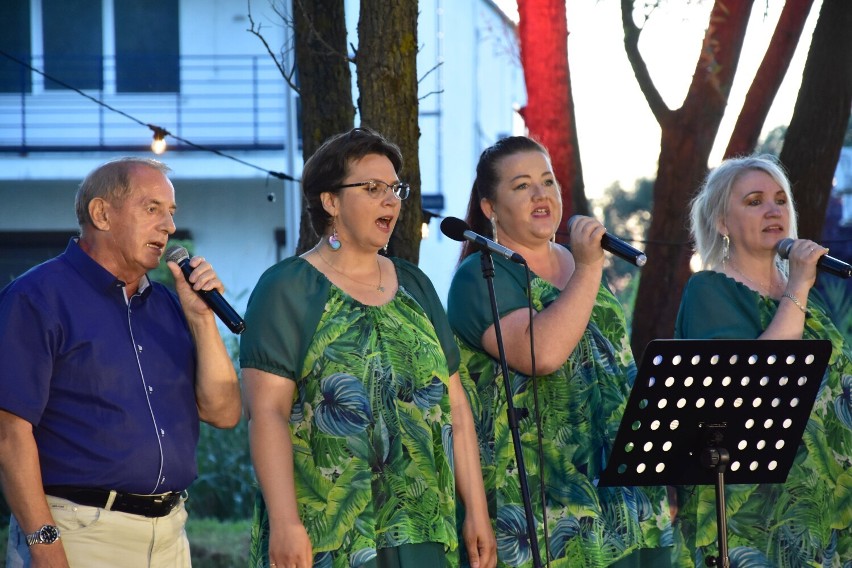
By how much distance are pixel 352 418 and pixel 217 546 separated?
3685mm

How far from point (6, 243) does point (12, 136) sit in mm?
1269

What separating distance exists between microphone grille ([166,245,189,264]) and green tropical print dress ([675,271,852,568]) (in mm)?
1898

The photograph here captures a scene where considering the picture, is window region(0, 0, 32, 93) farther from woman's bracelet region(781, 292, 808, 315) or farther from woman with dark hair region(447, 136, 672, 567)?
woman's bracelet region(781, 292, 808, 315)

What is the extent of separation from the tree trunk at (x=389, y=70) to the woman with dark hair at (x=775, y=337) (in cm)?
129

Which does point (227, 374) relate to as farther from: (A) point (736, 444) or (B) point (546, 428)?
(A) point (736, 444)

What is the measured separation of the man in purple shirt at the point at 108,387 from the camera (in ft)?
10.5

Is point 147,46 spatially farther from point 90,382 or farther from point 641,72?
point 90,382

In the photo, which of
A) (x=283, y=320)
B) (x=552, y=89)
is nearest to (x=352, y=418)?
(x=283, y=320)

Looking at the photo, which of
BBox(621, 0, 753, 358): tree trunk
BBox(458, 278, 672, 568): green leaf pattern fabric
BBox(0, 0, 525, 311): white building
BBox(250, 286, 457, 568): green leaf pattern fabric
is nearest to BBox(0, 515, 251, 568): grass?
BBox(621, 0, 753, 358): tree trunk

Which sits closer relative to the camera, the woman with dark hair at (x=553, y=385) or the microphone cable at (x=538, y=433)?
the microphone cable at (x=538, y=433)

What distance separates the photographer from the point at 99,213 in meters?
3.48

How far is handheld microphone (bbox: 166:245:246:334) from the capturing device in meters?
3.18

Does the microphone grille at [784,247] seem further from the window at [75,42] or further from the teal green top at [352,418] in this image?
the window at [75,42]


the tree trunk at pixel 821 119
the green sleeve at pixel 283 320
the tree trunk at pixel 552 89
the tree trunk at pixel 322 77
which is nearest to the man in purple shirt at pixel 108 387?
the green sleeve at pixel 283 320
